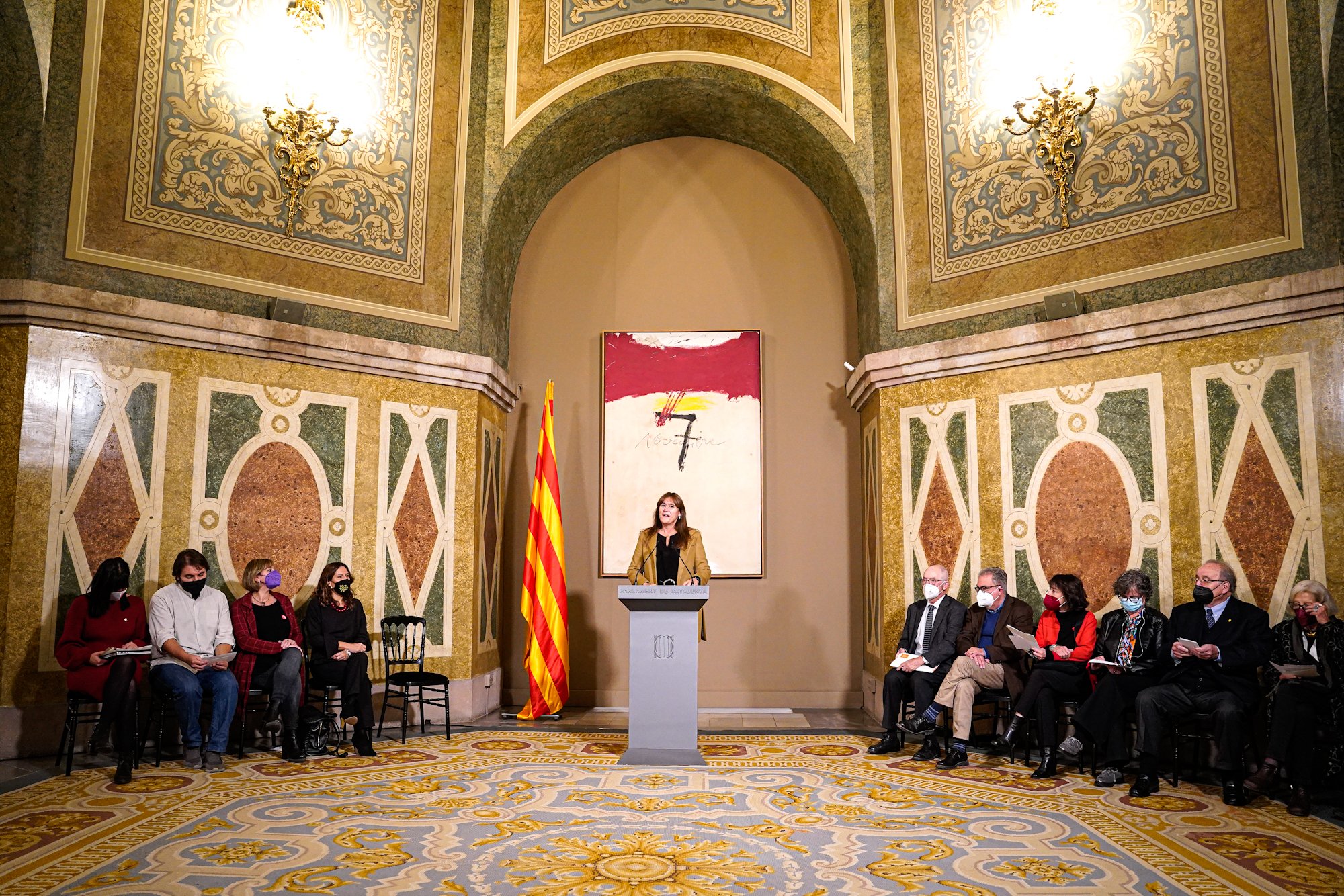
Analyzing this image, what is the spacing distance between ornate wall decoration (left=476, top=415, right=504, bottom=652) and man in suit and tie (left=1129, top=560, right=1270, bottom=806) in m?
5.19

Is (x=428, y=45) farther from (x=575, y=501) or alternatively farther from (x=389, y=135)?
(x=575, y=501)

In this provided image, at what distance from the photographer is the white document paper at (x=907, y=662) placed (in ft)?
21.3

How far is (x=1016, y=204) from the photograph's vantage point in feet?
24.5

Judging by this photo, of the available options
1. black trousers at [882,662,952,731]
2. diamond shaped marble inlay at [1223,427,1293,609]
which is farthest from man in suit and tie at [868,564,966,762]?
diamond shaped marble inlay at [1223,427,1293,609]

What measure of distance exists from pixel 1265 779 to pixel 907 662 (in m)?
2.20

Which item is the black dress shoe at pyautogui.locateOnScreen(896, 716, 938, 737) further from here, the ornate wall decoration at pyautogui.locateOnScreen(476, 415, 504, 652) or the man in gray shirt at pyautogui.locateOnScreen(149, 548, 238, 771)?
the man in gray shirt at pyautogui.locateOnScreen(149, 548, 238, 771)

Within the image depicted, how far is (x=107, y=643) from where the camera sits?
231 inches

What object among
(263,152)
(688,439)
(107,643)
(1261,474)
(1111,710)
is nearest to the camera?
(1111,710)

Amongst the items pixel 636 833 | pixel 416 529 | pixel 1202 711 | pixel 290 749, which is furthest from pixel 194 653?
pixel 1202 711

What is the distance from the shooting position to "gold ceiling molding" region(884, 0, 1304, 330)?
20.4 ft

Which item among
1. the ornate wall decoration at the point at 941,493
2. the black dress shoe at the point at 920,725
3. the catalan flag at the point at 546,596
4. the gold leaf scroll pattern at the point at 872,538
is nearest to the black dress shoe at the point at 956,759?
the black dress shoe at the point at 920,725

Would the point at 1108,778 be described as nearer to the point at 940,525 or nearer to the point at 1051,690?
the point at 1051,690

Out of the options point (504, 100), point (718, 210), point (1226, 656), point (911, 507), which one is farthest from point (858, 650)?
point (504, 100)

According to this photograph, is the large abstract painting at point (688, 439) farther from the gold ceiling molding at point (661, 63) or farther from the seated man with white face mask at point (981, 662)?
the seated man with white face mask at point (981, 662)
